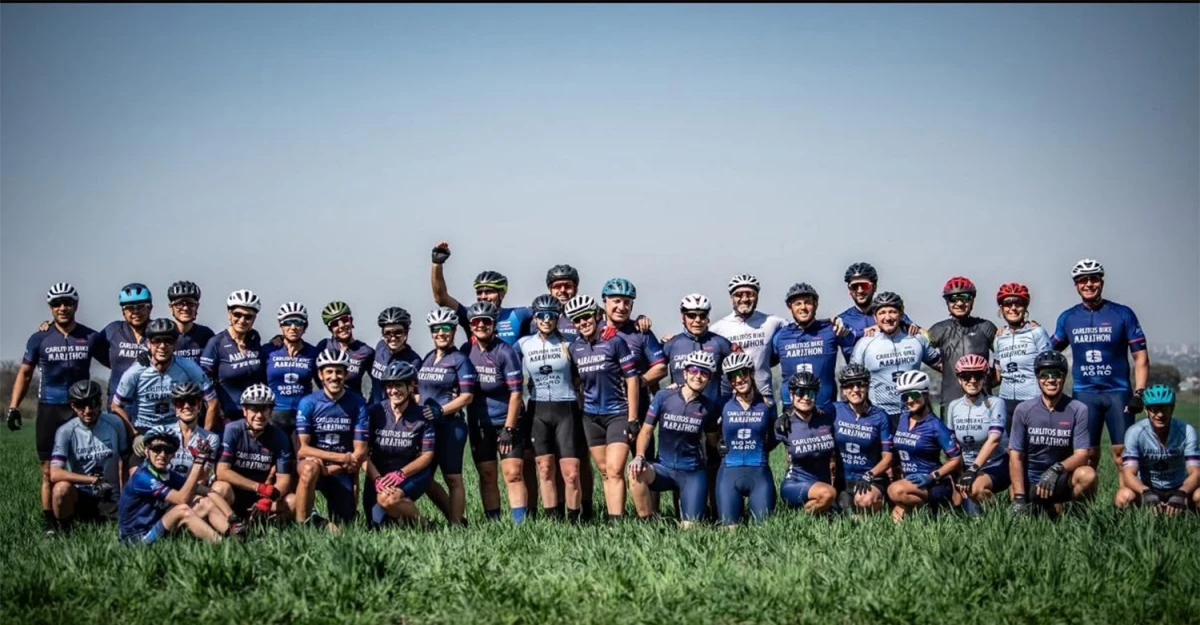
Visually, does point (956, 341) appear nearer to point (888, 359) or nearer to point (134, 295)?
point (888, 359)

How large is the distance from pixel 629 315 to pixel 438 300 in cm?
241

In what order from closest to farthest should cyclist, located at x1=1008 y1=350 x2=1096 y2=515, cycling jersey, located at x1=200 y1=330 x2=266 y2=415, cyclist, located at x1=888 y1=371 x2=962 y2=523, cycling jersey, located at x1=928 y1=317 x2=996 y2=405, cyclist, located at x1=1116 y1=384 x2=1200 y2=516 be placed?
cyclist, located at x1=1116 y1=384 x2=1200 y2=516
cyclist, located at x1=1008 y1=350 x2=1096 y2=515
cyclist, located at x1=888 y1=371 x2=962 y2=523
cycling jersey, located at x1=200 y1=330 x2=266 y2=415
cycling jersey, located at x1=928 y1=317 x2=996 y2=405

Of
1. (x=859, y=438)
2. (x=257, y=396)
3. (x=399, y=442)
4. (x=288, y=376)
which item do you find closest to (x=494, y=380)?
(x=399, y=442)

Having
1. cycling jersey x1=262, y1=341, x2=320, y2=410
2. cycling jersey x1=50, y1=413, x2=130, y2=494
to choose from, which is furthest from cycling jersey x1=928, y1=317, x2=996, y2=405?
cycling jersey x1=50, y1=413, x2=130, y2=494

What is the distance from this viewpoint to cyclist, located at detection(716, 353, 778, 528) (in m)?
12.5

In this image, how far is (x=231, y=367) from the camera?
13.3 m

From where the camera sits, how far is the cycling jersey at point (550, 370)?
13500 mm

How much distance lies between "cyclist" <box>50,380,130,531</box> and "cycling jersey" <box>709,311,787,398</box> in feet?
24.2

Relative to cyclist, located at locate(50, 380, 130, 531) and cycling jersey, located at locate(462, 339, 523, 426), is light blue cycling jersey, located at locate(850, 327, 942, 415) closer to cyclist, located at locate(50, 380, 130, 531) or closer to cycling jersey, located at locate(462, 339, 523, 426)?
cycling jersey, located at locate(462, 339, 523, 426)

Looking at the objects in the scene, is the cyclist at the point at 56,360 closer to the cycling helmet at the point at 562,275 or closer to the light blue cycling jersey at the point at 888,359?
the cycling helmet at the point at 562,275

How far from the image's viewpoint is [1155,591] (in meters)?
9.02

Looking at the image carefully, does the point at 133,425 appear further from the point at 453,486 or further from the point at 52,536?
the point at 453,486

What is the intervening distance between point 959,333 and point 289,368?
823 cm

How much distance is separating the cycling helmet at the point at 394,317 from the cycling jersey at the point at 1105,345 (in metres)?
8.12
